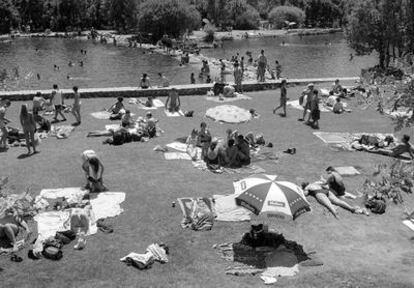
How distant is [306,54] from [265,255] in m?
59.8

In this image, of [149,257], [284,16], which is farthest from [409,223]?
[284,16]

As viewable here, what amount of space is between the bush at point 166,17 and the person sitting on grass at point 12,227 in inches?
2589

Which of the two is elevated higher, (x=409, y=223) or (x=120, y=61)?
(x=120, y=61)

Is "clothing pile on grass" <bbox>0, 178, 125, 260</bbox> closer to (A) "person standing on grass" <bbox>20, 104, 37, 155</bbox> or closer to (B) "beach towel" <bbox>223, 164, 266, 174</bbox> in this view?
(A) "person standing on grass" <bbox>20, 104, 37, 155</bbox>

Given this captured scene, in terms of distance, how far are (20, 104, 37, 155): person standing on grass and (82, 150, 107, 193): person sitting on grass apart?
3.60 meters

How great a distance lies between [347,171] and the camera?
1616 cm

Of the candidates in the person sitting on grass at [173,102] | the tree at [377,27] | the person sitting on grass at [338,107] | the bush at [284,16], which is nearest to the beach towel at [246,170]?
the person sitting on grass at [173,102]

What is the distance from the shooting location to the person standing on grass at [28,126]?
16391mm

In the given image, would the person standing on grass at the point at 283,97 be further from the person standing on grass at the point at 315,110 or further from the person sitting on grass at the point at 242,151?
the person sitting on grass at the point at 242,151

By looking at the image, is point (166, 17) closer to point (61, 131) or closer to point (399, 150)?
point (61, 131)

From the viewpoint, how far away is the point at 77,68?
52938 mm

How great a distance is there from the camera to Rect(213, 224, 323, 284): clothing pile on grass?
10.6 meters

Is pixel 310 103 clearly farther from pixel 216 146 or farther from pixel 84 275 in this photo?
pixel 84 275

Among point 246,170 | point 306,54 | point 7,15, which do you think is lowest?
point 306,54
